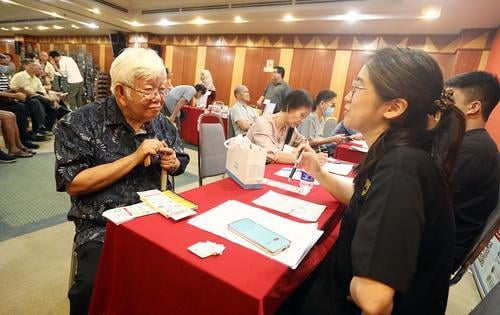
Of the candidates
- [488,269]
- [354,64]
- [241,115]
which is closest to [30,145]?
[241,115]

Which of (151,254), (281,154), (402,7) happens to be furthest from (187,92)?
(151,254)

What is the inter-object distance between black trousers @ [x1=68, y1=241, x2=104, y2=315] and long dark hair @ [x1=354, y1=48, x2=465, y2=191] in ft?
3.50

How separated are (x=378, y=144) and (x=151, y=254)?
75 cm

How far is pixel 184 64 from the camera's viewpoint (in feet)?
30.3

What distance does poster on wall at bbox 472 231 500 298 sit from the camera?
6.40ft

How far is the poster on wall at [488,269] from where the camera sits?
195 centimetres

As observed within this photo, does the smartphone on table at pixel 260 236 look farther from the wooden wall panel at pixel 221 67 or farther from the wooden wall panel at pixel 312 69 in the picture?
the wooden wall panel at pixel 221 67

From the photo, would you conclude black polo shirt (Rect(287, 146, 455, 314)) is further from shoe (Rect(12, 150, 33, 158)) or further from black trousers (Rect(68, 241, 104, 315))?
shoe (Rect(12, 150, 33, 158))

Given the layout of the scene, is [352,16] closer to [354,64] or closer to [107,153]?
[354,64]

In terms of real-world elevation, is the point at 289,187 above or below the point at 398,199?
below

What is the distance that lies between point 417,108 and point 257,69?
24.1 feet

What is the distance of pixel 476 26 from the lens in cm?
461

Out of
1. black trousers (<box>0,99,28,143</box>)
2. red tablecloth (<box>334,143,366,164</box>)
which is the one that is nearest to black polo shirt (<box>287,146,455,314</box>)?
red tablecloth (<box>334,143,366,164</box>)

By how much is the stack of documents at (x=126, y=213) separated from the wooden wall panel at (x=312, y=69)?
622cm
